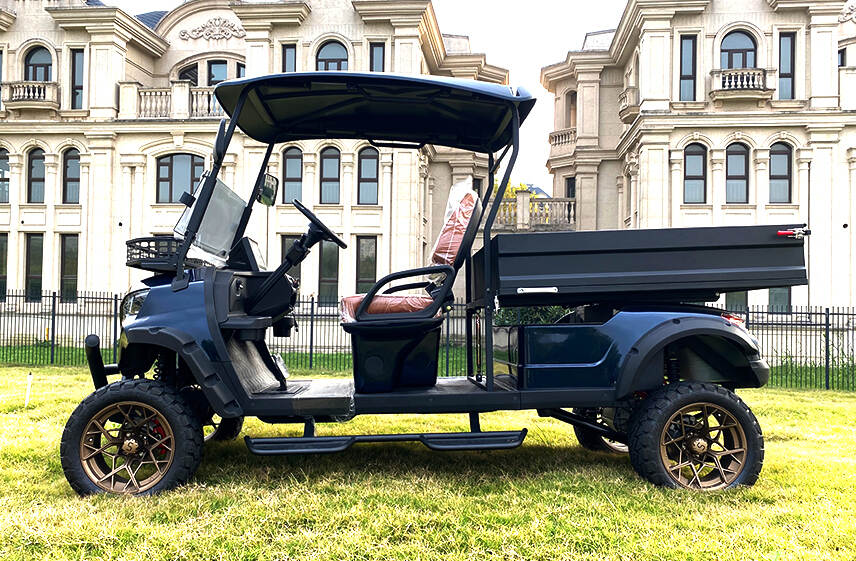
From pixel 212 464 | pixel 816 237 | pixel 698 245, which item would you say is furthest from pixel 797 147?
pixel 212 464

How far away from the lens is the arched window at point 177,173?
965 inches

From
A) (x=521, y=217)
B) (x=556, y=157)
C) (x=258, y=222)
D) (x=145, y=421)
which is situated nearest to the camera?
(x=145, y=421)

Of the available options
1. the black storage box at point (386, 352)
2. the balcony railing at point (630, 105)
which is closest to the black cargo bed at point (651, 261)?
the black storage box at point (386, 352)

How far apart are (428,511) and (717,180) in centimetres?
2158

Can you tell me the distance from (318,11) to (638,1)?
1167cm

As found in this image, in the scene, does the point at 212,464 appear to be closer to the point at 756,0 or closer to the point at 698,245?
the point at 698,245

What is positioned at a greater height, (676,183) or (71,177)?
(71,177)

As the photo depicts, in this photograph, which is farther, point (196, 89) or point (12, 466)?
point (196, 89)

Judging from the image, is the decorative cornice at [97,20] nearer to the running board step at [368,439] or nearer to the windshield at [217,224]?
the windshield at [217,224]

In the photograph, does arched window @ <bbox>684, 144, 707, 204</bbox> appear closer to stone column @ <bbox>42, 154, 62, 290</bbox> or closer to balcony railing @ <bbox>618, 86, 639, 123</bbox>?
balcony railing @ <bbox>618, 86, 639, 123</bbox>

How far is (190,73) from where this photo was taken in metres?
27.2

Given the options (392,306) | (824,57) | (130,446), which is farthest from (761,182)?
(130,446)

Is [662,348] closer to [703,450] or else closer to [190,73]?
[703,450]

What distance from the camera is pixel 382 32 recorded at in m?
23.7
